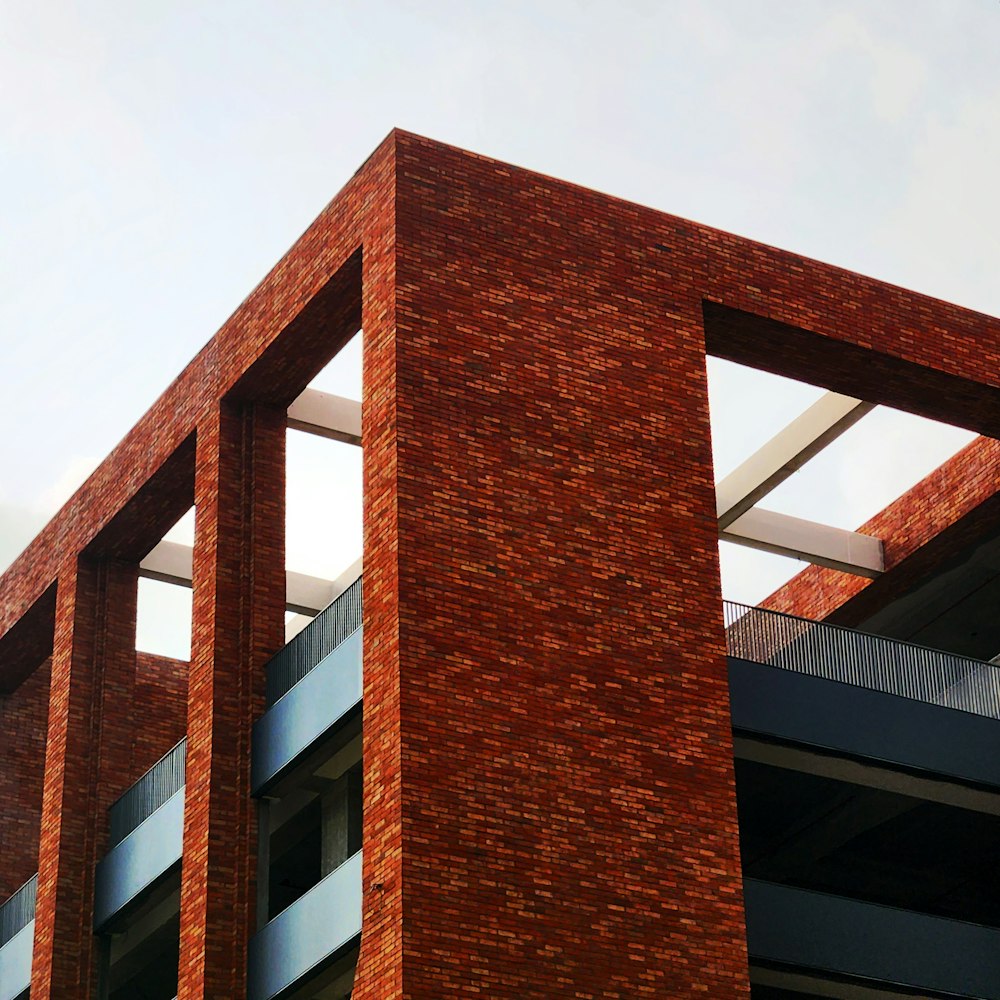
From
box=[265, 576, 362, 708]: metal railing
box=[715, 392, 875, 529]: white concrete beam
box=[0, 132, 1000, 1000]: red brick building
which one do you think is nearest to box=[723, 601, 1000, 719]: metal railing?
box=[0, 132, 1000, 1000]: red brick building

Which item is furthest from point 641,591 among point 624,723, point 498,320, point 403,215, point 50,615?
point 50,615

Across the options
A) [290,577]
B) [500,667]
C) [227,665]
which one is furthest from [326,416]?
[500,667]

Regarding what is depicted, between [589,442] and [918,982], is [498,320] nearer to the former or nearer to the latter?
[589,442]

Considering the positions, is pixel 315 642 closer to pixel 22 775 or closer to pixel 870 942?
pixel 870 942

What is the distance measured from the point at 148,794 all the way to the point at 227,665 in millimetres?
3627

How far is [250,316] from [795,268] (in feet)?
25.2

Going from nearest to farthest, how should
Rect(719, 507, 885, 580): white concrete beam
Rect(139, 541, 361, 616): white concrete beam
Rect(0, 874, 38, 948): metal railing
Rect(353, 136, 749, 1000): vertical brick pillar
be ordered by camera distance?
Rect(353, 136, 749, 1000): vertical brick pillar < Rect(0, 874, 38, 948): metal railing < Rect(139, 541, 361, 616): white concrete beam < Rect(719, 507, 885, 580): white concrete beam

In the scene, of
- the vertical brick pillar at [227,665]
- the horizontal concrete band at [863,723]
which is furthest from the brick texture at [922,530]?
the vertical brick pillar at [227,665]

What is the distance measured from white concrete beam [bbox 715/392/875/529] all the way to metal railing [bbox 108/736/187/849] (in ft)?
31.2

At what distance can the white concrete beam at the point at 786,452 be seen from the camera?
103ft

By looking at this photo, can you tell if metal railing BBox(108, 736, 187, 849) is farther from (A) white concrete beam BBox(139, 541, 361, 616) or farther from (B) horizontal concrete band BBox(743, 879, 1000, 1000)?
(B) horizontal concrete band BBox(743, 879, 1000, 1000)

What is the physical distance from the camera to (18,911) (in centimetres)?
3262

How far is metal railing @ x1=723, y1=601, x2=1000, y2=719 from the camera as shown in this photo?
27.3m

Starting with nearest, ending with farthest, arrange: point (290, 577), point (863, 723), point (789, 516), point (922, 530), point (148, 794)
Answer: point (863, 723)
point (148, 794)
point (922, 530)
point (789, 516)
point (290, 577)
